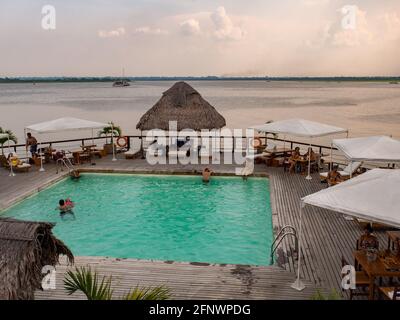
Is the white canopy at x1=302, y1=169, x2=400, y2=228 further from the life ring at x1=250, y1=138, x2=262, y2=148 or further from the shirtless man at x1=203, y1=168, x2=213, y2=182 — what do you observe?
the life ring at x1=250, y1=138, x2=262, y2=148

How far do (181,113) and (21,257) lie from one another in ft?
45.6

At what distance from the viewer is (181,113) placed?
1781cm

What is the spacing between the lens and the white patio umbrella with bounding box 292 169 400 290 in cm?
522

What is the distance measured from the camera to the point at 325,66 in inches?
680

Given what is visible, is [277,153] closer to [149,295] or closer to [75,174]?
[75,174]

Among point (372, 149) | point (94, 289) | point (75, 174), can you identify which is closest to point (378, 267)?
point (94, 289)

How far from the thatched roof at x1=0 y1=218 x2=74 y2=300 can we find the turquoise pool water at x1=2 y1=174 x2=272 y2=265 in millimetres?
3700

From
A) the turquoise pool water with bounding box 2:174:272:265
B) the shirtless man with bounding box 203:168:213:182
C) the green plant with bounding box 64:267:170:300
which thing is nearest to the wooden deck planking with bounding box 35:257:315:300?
the turquoise pool water with bounding box 2:174:272:265

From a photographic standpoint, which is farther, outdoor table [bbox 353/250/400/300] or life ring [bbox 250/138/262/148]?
life ring [bbox 250/138/262/148]

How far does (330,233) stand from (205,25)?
13.7 m
